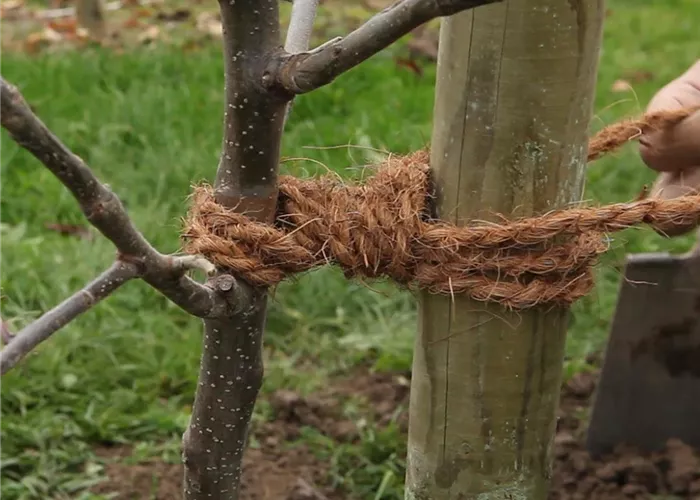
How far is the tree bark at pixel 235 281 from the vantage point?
2.88 ft

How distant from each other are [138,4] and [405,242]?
13.8 ft

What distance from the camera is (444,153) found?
107cm

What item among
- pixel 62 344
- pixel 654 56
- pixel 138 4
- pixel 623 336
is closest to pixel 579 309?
pixel 623 336

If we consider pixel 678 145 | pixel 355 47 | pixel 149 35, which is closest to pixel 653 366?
pixel 678 145

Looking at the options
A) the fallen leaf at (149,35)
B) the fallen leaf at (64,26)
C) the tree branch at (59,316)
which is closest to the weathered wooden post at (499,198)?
the tree branch at (59,316)

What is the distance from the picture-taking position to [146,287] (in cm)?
229

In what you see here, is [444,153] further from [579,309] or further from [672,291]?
[579,309]

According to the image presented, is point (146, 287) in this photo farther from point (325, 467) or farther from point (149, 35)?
point (149, 35)

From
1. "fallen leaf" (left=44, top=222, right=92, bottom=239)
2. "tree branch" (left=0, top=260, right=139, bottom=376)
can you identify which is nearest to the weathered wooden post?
"tree branch" (left=0, top=260, right=139, bottom=376)

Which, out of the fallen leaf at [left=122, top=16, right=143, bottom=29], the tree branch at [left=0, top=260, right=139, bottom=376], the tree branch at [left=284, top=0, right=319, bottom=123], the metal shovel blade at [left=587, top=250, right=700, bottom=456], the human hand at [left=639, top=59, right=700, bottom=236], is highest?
the fallen leaf at [left=122, top=16, right=143, bottom=29]

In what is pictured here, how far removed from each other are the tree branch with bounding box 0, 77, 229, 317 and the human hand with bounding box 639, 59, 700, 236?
602mm

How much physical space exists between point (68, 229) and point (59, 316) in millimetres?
1920

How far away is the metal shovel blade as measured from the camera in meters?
1.61

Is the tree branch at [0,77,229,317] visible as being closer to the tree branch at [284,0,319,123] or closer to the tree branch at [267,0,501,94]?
the tree branch at [267,0,501,94]
